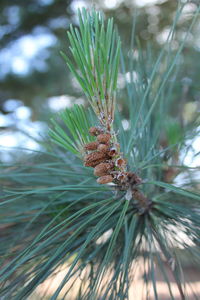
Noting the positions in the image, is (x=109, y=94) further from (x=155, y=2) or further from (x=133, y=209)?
(x=155, y=2)

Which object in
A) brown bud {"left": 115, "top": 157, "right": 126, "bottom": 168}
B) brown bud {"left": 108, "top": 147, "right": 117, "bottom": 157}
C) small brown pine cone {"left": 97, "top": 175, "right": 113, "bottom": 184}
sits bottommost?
small brown pine cone {"left": 97, "top": 175, "right": 113, "bottom": 184}

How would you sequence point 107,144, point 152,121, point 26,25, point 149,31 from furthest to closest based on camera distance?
point 26,25 < point 149,31 < point 152,121 < point 107,144

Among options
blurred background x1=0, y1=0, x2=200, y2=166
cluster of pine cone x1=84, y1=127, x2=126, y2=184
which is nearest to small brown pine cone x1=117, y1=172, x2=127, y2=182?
cluster of pine cone x1=84, y1=127, x2=126, y2=184

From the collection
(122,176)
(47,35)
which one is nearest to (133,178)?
(122,176)

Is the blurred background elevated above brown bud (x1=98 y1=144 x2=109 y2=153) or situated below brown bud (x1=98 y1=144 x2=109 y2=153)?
above

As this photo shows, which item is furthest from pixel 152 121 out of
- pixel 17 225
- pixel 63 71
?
pixel 63 71

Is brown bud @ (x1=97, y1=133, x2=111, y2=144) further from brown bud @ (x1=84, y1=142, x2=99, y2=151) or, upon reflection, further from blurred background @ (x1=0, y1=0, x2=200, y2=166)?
blurred background @ (x1=0, y1=0, x2=200, y2=166)

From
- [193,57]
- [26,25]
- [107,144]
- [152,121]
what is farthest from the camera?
[26,25]

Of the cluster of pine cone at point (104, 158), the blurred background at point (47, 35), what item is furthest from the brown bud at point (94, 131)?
Result: the blurred background at point (47, 35)
